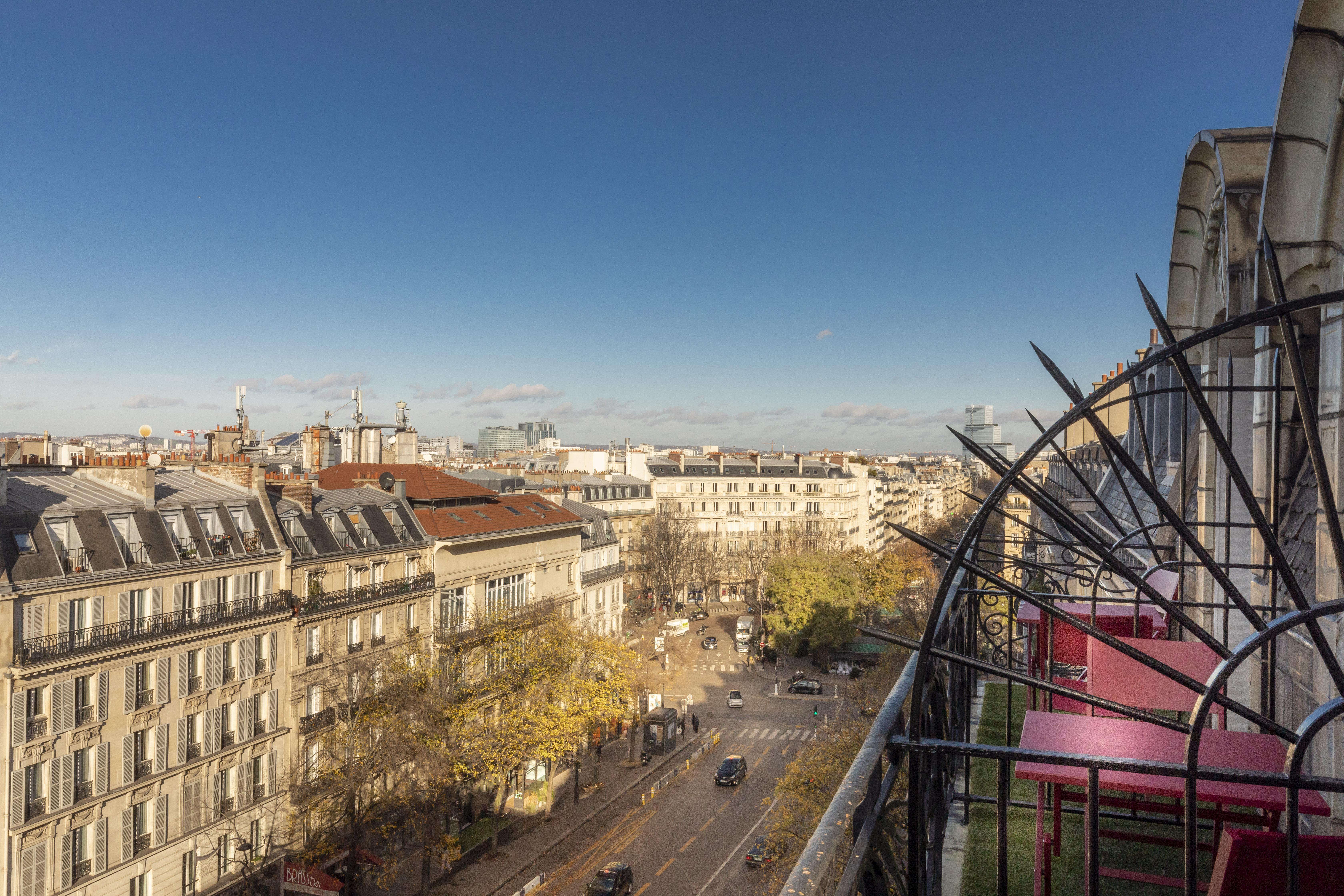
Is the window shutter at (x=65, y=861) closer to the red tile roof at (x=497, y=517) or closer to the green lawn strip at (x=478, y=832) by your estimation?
the green lawn strip at (x=478, y=832)

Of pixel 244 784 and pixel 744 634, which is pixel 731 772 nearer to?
pixel 244 784

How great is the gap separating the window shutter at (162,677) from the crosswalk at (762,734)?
2764 cm

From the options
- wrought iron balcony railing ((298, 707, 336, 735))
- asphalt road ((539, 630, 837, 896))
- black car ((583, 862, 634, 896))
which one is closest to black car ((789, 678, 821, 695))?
asphalt road ((539, 630, 837, 896))

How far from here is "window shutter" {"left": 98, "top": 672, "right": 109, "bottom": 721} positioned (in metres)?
21.8

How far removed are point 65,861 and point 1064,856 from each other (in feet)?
77.6

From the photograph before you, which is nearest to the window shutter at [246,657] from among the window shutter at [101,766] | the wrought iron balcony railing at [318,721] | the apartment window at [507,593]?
the wrought iron balcony railing at [318,721]

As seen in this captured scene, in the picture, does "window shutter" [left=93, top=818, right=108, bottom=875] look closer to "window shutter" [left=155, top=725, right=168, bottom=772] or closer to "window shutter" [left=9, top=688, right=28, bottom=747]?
"window shutter" [left=155, top=725, right=168, bottom=772]

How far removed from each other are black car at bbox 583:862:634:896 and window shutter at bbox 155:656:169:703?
516 inches

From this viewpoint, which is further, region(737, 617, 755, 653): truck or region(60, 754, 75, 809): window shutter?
region(737, 617, 755, 653): truck

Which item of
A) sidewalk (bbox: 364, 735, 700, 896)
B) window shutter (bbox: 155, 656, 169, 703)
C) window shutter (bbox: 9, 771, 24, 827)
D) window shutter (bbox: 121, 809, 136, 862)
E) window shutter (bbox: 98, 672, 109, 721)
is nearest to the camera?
window shutter (bbox: 9, 771, 24, 827)

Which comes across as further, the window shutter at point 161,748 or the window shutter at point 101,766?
the window shutter at point 161,748

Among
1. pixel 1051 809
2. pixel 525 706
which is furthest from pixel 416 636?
pixel 1051 809

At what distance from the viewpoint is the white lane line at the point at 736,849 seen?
89.3 feet

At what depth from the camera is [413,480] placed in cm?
3919
